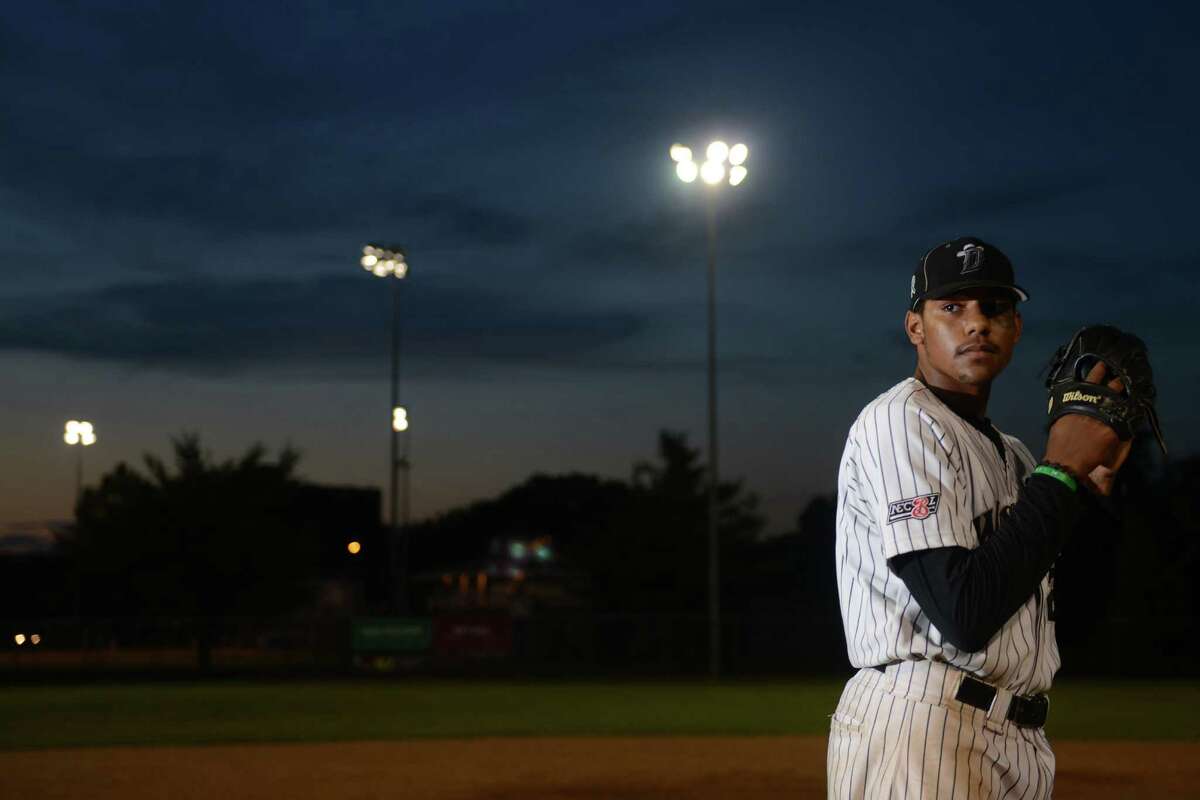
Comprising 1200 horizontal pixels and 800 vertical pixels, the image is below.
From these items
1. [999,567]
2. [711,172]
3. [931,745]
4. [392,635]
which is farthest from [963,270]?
[392,635]

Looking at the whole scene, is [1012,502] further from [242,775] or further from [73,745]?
[73,745]

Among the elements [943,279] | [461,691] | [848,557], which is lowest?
[461,691]

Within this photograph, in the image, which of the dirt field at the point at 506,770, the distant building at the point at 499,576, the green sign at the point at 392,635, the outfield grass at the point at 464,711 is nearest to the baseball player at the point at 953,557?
the dirt field at the point at 506,770

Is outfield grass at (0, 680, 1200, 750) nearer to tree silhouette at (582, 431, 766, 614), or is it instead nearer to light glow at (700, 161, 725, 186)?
light glow at (700, 161, 725, 186)

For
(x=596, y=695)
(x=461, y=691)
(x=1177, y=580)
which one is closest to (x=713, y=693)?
(x=596, y=695)

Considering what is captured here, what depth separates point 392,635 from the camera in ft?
96.9

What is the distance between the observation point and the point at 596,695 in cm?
2306

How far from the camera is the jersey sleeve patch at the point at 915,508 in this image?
2141 mm

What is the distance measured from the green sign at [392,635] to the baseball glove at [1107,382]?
2801 centimetres

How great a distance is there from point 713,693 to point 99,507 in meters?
26.4

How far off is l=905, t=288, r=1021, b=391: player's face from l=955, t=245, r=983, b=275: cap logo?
4 cm

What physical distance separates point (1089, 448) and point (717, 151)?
21.7m

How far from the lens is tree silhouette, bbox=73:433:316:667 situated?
36594 millimetres

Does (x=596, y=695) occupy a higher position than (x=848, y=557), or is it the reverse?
(x=848, y=557)
